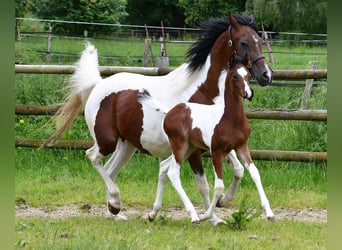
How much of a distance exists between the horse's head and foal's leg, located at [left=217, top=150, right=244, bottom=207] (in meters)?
0.67

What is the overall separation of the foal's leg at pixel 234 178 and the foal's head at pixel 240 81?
1.79 ft

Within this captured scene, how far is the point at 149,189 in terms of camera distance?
6.30 m

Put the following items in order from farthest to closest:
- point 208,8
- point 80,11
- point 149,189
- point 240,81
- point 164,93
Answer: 1. point 208,8
2. point 80,11
3. point 149,189
4. point 164,93
5. point 240,81

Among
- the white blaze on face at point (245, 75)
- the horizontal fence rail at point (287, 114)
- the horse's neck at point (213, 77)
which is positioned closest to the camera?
the white blaze on face at point (245, 75)

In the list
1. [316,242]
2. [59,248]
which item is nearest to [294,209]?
[316,242]

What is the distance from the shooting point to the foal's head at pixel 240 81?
14.3 feet

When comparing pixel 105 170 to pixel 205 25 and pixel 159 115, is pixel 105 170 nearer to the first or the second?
pixel 159 115

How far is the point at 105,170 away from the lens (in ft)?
17.9

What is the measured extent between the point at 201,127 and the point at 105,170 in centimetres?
125

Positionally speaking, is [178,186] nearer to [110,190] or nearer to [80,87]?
[110,190]

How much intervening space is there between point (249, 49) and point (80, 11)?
55.4 feet

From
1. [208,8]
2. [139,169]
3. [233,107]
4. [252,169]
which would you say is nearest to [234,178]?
[252,169]

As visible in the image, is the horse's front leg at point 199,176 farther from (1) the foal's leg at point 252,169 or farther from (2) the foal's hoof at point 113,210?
(2) the foal's hoof at point 113,210

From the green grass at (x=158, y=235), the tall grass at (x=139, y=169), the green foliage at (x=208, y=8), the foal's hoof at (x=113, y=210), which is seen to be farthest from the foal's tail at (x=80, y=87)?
the green foliage at (x=208, y=8)
